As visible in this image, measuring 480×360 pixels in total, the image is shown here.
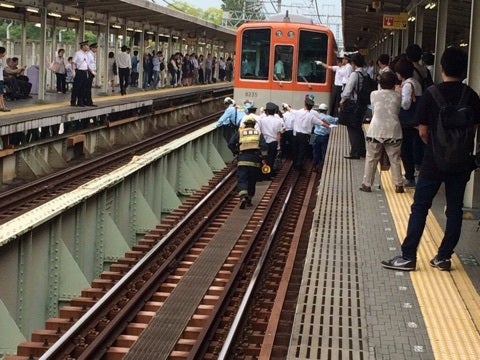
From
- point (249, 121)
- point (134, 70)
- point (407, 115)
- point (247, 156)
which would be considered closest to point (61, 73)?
point (134, 70)

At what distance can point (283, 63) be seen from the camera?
1841 cm

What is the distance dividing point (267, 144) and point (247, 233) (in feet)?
11.8

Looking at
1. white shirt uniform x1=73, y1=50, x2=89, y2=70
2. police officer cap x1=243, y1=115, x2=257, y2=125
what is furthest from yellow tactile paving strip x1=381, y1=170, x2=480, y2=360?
white shirt uniform x1=73, y1=50, x2=89, y2=70

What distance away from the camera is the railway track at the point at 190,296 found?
21.0ft

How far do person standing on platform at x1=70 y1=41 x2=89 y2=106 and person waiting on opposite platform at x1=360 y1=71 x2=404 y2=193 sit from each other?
28.6ft

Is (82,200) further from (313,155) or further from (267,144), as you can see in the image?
(313,155)

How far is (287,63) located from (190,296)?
11.1m

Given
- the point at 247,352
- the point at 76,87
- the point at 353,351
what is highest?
the point at 76,87

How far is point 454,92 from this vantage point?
577cm

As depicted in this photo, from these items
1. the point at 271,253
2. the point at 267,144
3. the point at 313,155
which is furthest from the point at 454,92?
the point at 313,155

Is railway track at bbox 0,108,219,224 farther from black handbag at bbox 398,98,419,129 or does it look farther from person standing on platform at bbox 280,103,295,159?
black handbag at bbox 398,98,419,129

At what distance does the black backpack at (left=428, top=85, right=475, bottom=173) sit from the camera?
18.7 ft

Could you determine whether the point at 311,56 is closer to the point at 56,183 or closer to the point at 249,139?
the point at 249,139

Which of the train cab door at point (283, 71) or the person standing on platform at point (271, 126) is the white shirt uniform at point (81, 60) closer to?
the train cab door at point (283, 71)
